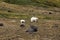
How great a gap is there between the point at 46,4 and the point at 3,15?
19383mm

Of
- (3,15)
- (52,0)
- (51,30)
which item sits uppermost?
(51,30)

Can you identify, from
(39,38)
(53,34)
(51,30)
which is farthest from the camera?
(51,30)

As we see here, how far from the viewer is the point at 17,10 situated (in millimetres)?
46688

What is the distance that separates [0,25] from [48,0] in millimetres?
33018

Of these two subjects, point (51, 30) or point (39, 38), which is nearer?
point (39, 38)

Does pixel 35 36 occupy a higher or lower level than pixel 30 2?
higher

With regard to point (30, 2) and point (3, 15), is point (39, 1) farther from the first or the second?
point (3, 15)

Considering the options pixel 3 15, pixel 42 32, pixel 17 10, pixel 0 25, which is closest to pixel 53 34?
pixel 42 32

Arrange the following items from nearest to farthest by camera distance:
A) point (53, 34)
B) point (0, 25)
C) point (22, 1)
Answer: point (53, 34), point (0, 25), point (22, 1)

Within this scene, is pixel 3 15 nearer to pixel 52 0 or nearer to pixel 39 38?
pixel 39 38

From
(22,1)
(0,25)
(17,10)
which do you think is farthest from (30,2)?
(0,25)

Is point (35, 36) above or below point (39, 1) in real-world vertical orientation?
above

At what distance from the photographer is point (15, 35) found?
2427 cm

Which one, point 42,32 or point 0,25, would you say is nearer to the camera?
point 42,32
